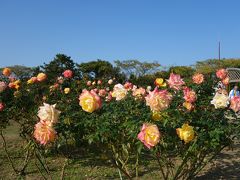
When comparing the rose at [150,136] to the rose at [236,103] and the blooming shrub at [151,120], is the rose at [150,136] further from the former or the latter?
the rose at [236,103]

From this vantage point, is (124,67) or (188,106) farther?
(124,67)

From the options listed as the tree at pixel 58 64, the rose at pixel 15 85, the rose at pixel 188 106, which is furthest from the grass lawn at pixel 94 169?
the tree at pixel 58 64

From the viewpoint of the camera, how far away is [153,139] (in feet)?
7.16

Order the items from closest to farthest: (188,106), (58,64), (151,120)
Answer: (151,120), (188,106), (58,64)

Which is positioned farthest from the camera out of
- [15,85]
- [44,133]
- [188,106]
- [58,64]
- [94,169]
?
[58,64]

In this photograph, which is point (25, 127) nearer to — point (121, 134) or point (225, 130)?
point (121, 134)

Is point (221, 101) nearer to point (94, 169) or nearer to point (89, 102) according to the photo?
point (89, 102)

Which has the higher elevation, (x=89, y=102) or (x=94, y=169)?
(x=89, y=102)

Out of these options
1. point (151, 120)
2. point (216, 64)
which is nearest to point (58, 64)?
point (151, 120)

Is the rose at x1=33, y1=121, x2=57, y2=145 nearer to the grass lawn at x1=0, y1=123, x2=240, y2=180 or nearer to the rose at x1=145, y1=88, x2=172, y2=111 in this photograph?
the rose at x1=145, y1=88, x2=172, y2=111

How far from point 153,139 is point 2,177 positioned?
3.84m

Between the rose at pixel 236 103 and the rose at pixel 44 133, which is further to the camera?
the rose at pixel 236 103

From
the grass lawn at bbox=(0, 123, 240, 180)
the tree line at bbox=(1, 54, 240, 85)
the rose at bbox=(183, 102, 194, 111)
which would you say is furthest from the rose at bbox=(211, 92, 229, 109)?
the tree line at bbox=(1, 54, 240, 85)

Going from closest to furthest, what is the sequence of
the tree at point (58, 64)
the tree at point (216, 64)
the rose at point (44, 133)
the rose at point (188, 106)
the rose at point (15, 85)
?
the rose at point (44, 133) → the rose at point (188, 106) → the rose at point (15, 85) → the tree at point (58, 64) → the tree at point (216, 64)
